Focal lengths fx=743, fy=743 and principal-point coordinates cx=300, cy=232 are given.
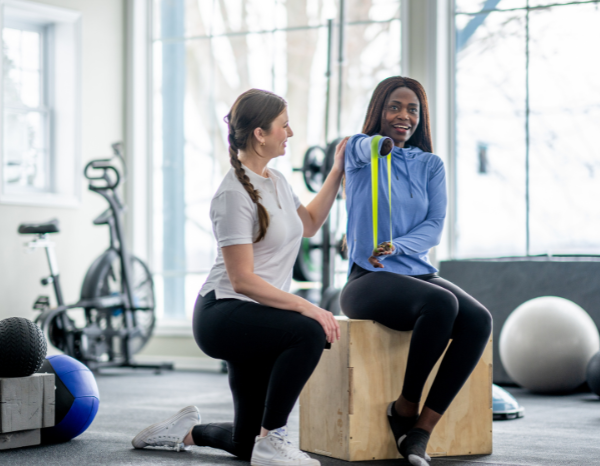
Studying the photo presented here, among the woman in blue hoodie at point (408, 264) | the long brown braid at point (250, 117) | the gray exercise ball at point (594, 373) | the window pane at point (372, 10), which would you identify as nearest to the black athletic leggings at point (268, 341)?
the long brown braid at point (250, 117)

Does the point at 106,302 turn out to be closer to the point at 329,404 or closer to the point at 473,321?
the point at 329,404

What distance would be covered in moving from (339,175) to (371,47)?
3.44 meters

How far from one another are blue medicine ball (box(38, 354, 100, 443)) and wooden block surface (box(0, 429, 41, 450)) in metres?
0.04

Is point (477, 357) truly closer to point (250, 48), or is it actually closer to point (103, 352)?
point (103, 352)

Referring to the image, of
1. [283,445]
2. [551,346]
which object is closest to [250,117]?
[283,445]

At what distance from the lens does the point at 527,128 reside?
5.09m

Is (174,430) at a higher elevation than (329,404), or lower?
lower

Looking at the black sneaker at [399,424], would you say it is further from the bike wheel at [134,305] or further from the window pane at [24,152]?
the window pane at [24,152]

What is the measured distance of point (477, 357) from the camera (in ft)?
7.13

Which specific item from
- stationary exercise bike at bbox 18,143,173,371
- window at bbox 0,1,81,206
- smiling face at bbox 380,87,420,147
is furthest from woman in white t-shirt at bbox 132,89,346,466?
window at bbox 0,1,81,206

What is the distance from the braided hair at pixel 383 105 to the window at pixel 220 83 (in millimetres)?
3127

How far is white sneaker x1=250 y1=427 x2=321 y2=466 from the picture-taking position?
1.98 meters

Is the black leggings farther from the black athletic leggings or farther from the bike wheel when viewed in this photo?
the bike wheel

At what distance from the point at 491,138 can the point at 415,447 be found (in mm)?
3532
